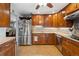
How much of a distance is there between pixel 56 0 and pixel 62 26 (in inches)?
53.2

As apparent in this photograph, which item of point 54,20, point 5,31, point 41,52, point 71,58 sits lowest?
point 41,52

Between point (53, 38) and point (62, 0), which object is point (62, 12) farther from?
point (62, 0)

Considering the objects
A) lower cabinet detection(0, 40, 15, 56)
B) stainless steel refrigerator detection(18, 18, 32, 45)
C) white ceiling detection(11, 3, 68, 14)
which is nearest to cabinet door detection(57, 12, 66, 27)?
white ceiling detection(11, 3, 68, 14)

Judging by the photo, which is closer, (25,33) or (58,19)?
(58,19)

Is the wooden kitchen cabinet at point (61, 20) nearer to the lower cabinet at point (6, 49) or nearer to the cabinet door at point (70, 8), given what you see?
the cabinet door at point (70, 8)

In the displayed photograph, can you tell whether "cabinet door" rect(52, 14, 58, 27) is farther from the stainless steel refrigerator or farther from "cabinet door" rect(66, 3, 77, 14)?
the stainless steel refrigerator

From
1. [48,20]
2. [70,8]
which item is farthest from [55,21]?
[70,8]

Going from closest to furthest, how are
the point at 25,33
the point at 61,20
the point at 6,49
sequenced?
the point at 6,49, the point at 61,20, the point at 25,33

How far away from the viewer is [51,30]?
2697mm

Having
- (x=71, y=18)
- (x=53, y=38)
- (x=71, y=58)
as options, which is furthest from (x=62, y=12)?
(x=71, y=58)

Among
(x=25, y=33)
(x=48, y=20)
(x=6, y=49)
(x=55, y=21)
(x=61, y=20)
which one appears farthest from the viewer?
(x=25, y=33)

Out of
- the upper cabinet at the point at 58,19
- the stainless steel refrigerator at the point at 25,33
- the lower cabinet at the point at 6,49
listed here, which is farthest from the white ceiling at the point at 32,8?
the stainless steel refrigerator at the point at 25,33

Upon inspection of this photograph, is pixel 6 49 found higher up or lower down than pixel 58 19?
lower down

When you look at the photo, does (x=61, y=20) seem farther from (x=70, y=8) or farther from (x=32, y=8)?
(x=32, y=8)
